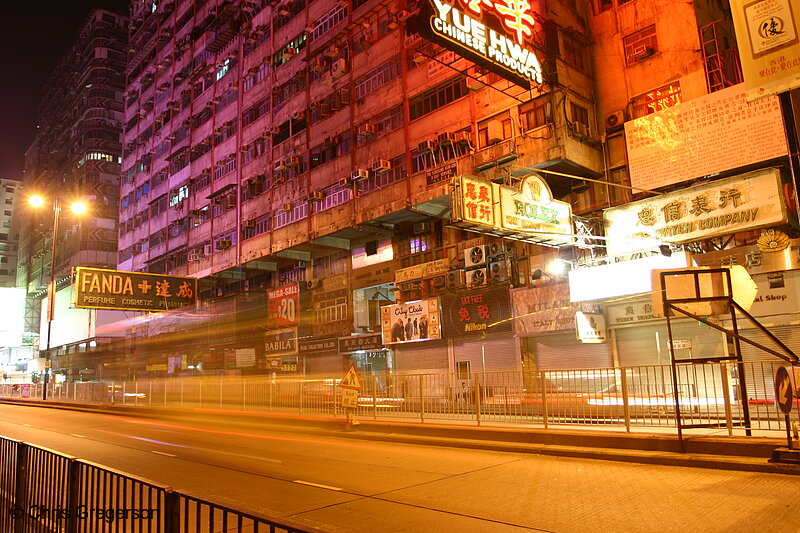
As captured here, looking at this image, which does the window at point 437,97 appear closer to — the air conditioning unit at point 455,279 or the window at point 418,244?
the window at point 418,244


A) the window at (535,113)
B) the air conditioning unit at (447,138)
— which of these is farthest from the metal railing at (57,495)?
the air conditioning unit at (447,138)

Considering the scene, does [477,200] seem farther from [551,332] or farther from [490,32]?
[551,332]

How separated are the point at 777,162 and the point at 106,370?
65.2m

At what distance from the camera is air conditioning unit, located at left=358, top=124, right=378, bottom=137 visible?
30469 millimetres

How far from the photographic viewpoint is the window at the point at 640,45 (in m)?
21.4

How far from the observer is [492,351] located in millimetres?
25547

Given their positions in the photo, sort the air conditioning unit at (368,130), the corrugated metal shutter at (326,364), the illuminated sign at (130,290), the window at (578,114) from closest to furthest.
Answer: the window at (578,114) → the illuminated sign at (130,290) → the air conditioning unit at (368,130) → the corrugated metal shutter at (326,364)

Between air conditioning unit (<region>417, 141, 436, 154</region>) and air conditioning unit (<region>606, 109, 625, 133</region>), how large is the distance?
7.83 meters

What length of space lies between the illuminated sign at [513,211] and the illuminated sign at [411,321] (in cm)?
906

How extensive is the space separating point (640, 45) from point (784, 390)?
17599 mm

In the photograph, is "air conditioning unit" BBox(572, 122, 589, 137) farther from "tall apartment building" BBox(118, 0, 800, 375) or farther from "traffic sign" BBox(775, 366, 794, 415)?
"traffic sign" BBox(775, 366, 794, 415)

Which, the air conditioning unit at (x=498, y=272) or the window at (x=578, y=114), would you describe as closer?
the window at (x=578, y=114)

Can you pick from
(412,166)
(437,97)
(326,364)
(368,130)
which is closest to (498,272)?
(412,166)

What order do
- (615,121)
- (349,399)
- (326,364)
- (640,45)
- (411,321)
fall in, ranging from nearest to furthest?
1. (349,399)
2. (640,45)
3. (615,121)
4. (411,321)
5. (326,364)
